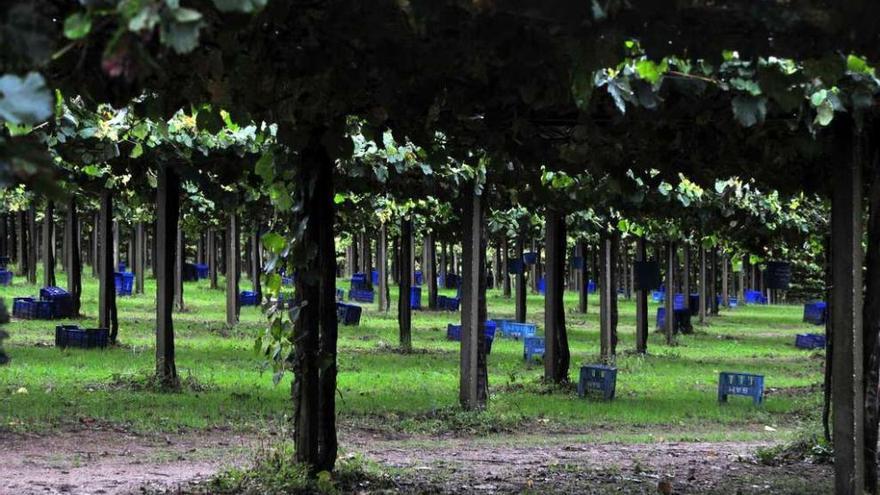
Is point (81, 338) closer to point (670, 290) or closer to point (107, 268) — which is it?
point (107, 268)

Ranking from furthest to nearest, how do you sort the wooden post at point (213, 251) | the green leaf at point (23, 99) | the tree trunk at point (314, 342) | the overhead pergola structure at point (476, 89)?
the wooden post at point (213, 251), the tree trunk at point (314, 342), the overhead pergola structure at point (476, 89), the green leaf at point (23, 99)

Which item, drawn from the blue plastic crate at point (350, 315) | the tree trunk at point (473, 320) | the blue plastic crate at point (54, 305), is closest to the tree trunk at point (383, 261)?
the blue plastic crate at point (350, 315)

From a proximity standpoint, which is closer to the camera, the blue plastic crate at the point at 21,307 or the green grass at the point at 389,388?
the green grass at the point at 389,388

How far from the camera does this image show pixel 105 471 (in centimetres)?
882

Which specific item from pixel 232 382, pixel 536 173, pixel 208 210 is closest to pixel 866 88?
pixel 536 173

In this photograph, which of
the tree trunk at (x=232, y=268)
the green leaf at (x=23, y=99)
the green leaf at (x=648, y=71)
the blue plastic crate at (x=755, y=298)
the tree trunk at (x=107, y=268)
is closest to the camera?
the green leaf at (x=23, y=99)

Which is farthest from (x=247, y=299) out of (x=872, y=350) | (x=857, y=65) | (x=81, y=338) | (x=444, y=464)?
(x=857, y=65)

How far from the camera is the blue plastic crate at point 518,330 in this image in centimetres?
2359

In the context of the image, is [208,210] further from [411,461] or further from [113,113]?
[411,461]

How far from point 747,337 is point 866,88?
24.8m

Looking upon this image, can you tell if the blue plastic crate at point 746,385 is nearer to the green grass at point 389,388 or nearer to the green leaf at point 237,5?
the green grass at point 389,388

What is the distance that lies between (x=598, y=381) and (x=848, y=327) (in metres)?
7.82

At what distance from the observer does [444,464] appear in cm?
959

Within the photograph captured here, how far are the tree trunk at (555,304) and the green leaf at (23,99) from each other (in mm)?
13206
